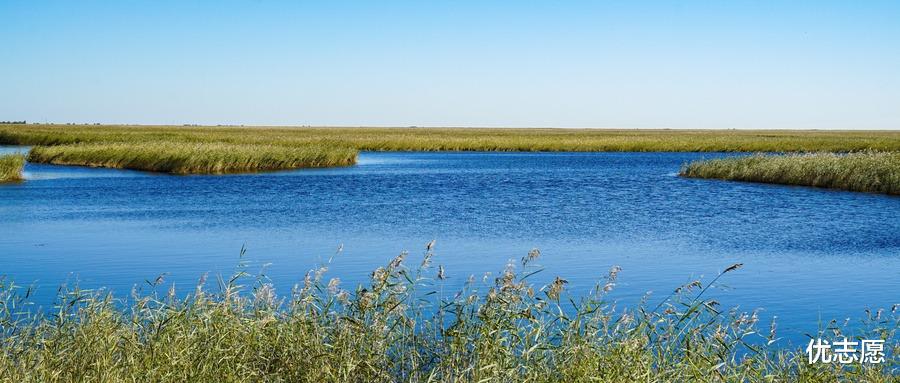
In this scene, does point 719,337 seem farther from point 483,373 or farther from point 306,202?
point 306,202

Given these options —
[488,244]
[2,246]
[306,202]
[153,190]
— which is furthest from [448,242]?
[153,190]

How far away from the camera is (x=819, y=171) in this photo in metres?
37.3

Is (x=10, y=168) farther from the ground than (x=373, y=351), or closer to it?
closer to it

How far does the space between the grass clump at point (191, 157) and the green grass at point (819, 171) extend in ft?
71.9

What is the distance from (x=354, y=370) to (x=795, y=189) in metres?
32.6

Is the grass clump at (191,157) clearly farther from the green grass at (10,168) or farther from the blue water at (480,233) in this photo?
the green grass at (10,168)

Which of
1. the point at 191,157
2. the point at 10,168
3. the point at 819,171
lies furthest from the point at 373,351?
the point at 191,157

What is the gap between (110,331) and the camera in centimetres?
761

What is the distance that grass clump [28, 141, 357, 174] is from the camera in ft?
157

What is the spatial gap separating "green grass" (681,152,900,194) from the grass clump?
21906 millimetres

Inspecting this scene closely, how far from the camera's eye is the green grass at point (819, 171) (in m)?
34.4

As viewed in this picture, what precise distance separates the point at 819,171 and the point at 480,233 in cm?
2102

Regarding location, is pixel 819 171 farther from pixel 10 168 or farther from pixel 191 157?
pixel 10 168

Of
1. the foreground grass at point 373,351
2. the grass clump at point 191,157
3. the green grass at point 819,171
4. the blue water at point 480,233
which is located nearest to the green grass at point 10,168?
the blue water at point 480,233
